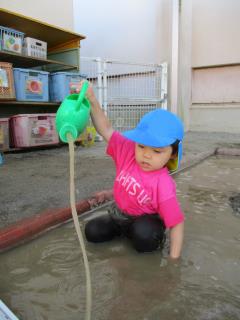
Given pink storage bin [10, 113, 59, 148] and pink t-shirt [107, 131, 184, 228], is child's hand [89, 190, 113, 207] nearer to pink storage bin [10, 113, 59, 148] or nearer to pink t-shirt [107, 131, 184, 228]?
pink t-shirt [107, 131, 184, 228]

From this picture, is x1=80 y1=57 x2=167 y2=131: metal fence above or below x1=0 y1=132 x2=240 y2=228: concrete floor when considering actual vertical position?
above

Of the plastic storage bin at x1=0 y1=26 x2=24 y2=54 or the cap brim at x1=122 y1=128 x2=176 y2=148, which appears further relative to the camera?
the plastic storage bin at x1=0 y1=26 x2=24 y2=54

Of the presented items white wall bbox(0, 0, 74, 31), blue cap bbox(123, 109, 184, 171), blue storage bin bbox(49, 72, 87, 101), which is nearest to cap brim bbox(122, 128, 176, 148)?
blue cap bbox(123, 109, 184, 171)

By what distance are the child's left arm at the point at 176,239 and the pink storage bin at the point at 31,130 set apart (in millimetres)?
3240

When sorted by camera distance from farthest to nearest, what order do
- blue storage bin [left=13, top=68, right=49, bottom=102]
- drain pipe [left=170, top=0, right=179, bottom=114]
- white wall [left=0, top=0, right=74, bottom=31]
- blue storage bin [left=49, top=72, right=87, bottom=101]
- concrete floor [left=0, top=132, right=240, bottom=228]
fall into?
drain pipe [left=170, top=0, right=179, bottom=114]
white wall [left=0, top=0, right=74, bottom=31]
blue storage bin [left=49, top=72, right=87, bottom=101]
blue storage bin [left=13, top=68, right=49, bottom=102]
concrete floor [left=0, top=132, right=240, bottom=228]

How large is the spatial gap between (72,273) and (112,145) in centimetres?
67

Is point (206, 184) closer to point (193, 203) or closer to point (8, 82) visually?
point (193, 203)

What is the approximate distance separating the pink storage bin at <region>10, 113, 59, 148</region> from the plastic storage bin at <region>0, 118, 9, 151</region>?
0.54 feet

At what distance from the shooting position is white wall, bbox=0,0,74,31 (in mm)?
6093

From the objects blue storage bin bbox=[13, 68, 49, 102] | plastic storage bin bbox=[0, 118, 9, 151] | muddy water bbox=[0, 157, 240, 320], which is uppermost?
blue storage bin bbox=[13, 68, 49, 102]

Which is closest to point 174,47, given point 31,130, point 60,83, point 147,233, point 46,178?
point 60,83

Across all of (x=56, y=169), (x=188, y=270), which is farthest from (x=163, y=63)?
(x=188, y=270)

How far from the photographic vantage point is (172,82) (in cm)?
684

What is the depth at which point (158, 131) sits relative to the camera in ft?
4.39
